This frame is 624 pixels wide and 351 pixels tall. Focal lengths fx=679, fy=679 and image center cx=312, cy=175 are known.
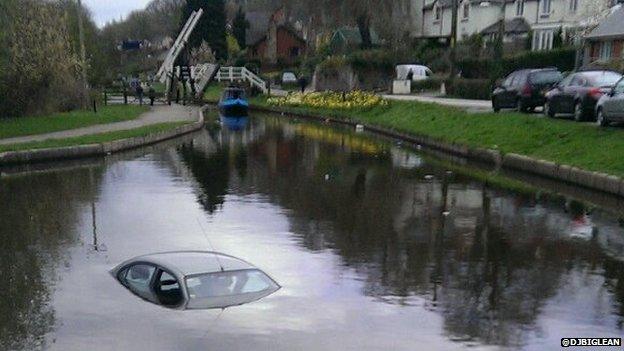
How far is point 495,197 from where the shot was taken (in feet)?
57.3

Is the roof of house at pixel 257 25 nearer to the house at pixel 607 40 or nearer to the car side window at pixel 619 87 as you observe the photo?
the house at pixel 607 40

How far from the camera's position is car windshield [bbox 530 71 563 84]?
27.6m

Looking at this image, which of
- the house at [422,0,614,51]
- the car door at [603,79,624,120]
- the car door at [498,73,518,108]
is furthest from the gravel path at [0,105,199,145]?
the house at [422,0,614,51]

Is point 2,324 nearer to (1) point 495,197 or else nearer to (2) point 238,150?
(1) point 495,197

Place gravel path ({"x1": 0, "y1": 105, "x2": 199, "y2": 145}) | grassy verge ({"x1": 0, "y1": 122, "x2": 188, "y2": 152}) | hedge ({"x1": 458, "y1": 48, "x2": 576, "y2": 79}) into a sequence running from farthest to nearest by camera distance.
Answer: hedge ({"x1": 458, "y1": 48, "x2": 576, "y2": 79})
gravel path ({"x1": 0, "y1": 105, "x2": 199, "y2": 145})
grassy verge ({"x1": 0, "y1": 122, "x2": 188, "y2": 152})

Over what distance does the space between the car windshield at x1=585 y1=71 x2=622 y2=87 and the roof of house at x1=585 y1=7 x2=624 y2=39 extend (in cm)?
1857

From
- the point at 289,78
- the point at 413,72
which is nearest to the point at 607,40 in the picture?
the point at 413,72

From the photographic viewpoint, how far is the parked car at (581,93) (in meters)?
22.5

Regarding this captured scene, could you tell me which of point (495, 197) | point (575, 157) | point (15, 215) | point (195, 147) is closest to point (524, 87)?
point (575, 157)

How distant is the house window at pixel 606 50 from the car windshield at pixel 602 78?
20190 mm

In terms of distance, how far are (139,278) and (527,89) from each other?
2161cm

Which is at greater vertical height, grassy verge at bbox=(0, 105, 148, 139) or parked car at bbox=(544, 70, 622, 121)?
parked car at bbox=(544, 70, 622, 121)

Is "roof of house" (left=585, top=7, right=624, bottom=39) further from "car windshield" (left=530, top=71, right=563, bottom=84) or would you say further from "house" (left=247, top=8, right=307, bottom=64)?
"house" (left=247, top=8, right=307, bottom=64)

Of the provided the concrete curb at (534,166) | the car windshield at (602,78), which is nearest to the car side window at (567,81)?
the car windshield at (602,78)
